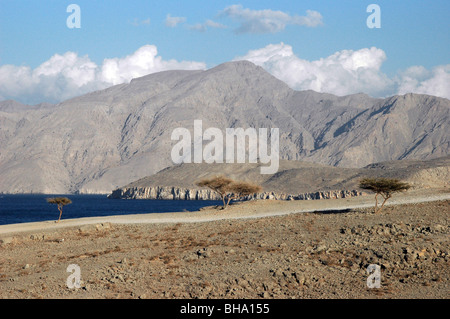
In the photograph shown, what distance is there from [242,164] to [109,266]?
151622 mm

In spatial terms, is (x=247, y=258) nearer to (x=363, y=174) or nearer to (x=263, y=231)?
(x=263, y=231)

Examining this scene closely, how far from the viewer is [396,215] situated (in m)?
28.8

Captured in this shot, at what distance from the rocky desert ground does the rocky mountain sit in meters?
85.6

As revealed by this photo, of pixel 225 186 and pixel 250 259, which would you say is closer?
→ pixel 250 259

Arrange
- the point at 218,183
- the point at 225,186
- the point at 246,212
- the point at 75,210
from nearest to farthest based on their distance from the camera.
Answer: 1. the point at 246,212
2. the point at 218,183
3. the point at 225,186
4. the point at 75,210

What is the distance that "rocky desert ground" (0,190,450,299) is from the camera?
16.6 metres

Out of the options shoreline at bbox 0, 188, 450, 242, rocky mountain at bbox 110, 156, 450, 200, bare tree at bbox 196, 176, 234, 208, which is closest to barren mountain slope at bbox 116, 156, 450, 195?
rocky mountain at bbox 110, 156, 450, 200

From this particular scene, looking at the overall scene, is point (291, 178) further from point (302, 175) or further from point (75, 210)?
point (75, 210)

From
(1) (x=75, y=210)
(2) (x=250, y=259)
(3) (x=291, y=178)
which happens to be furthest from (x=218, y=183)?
(3) (x=291, y=178)

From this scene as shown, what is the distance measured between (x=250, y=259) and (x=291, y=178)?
5133 inches

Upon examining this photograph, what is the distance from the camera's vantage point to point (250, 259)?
20.2 meters

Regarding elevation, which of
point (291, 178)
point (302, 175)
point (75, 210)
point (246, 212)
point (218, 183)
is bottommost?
point (75, 210)

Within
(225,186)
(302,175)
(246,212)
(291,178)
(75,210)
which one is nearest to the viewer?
(246,212)
